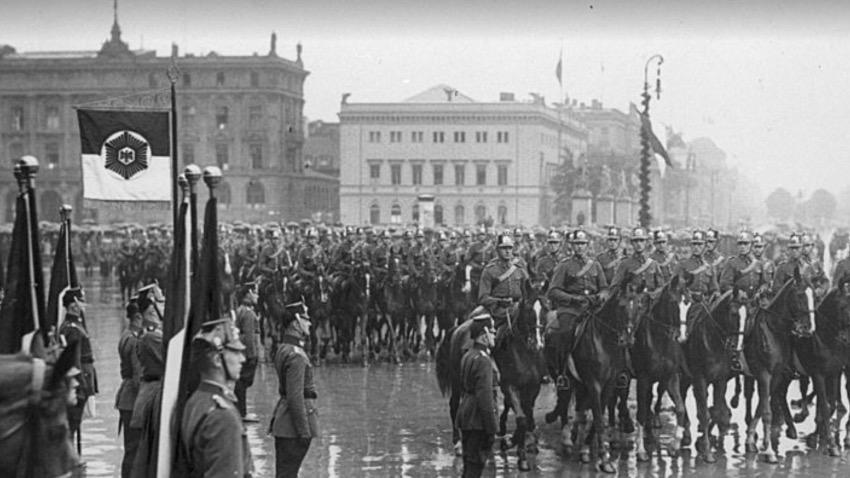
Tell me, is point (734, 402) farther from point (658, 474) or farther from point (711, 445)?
point (658, 474)

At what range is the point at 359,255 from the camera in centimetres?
2108

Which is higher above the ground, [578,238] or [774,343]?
[578,238]

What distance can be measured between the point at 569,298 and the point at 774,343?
86.2 inches

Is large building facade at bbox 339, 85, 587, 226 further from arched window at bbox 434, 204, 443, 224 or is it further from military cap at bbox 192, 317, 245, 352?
military cap at bbox 192, 317, 245, 352

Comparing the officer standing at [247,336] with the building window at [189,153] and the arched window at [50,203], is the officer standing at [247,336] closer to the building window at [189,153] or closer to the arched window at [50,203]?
the building window at [189,153]

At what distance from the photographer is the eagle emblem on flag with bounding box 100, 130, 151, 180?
31.3 ft

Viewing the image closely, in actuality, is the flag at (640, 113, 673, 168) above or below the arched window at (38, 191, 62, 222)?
above

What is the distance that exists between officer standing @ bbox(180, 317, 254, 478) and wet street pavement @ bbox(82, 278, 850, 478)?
5651 millimetres

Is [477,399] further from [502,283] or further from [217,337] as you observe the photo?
[217,337]

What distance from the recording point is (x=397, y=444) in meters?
13.1

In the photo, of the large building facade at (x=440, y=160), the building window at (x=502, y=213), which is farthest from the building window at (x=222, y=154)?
the building window at (x=502, y=213)

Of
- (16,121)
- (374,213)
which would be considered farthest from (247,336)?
(16,121)

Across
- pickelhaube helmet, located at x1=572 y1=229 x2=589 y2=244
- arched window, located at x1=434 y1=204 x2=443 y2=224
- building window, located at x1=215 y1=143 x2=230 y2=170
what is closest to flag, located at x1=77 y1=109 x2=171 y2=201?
pickelhaube helmet, located at x1=572 y1=229 x2=589 y2=244

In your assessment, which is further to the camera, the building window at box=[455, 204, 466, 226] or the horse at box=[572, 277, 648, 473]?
the building window at box=[455, 204, 466, 226]
